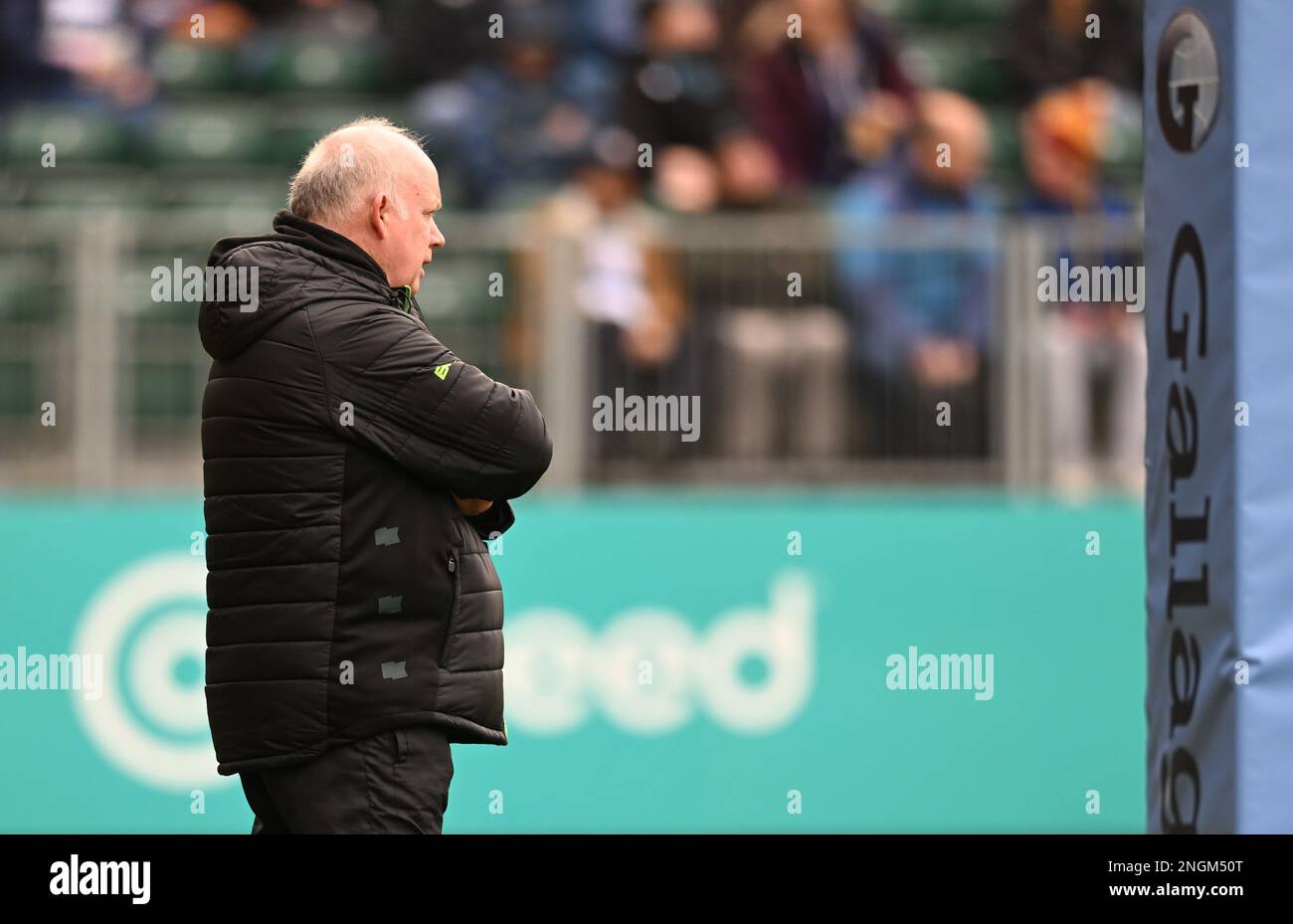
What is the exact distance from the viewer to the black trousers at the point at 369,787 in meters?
4.07

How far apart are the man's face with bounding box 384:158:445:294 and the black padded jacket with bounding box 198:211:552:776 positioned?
0.15 metres

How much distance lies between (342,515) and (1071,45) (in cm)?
738

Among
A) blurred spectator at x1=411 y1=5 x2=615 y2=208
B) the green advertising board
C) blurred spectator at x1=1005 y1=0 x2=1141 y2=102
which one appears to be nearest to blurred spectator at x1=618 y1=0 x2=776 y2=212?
blurred spectator at x1=411 y1=5 x2=615 y2=208

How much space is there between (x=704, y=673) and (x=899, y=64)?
11.7 ft

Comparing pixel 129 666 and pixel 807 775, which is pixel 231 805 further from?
pixel 807 775

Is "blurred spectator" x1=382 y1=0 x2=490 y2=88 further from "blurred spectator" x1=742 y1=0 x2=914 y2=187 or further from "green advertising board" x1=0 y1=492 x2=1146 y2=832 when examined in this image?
"green advertising board" x1=0 y1=492 x2=1146 y2=832

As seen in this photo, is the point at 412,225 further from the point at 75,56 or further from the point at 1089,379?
the point at 75,56

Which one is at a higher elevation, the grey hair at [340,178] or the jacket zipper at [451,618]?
the grey hair at [340,178]

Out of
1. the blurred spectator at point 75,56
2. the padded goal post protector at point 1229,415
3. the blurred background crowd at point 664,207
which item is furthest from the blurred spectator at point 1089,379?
the blurred spectator at point 75,56

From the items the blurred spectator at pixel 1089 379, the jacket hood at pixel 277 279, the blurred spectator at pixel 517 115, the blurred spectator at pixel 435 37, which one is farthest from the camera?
the blurred spectator at pixel 435 37

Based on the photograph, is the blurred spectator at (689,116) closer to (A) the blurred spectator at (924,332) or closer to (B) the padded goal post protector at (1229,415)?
(A) the blurred spectator at (924,332)

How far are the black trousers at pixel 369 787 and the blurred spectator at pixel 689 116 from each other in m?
5.74

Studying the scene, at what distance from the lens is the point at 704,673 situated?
8039 millimetres

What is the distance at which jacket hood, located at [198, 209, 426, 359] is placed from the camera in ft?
13.7
